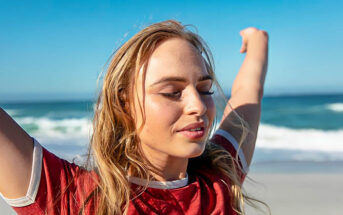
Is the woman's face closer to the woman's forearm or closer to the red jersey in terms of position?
the red jersey

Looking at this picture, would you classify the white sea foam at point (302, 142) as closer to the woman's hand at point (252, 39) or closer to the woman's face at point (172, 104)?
the woman's hand at point (252, 39)

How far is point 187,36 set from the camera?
5.74 feet

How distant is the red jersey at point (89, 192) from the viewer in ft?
4.66

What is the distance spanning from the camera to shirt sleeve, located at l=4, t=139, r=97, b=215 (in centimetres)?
140

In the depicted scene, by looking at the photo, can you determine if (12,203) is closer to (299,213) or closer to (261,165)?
(299,213)

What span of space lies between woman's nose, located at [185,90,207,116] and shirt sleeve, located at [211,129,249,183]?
2.12 feet

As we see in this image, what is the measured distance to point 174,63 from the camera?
1.58 metres

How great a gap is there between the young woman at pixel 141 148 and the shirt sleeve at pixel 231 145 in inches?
12.8

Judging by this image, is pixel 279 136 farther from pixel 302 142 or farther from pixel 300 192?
pixel 300 192

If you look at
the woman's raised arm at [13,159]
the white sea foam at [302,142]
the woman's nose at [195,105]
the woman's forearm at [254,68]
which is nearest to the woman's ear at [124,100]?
the woman's nose at [195,105]

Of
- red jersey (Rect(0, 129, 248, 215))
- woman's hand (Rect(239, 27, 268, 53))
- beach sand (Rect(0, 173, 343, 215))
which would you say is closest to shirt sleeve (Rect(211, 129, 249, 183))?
red jersey (Rect(0, 129, 248, 215))

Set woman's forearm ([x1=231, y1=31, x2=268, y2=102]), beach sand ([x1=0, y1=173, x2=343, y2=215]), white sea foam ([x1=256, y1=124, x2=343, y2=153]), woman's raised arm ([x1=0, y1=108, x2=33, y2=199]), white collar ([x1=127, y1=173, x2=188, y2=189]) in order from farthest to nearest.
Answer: white sea foam ([x1=256, y1=124, x2=343, y2=153]), beach sand ([x1=0, y1=173, x2=343, y2=215]), woman's forearm ([x1=231, y1=31, x2=268, y2=102]), white collar ([x1=127, y1=173, x2=188, y2=189]), woman's raised arm ([x1=0, y1=108, x2=33, y2=199])

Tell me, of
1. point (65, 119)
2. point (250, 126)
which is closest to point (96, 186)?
point (250, 126)

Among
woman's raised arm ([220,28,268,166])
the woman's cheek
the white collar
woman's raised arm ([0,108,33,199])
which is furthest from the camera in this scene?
woman's raised arm ([220,28,268,166])
